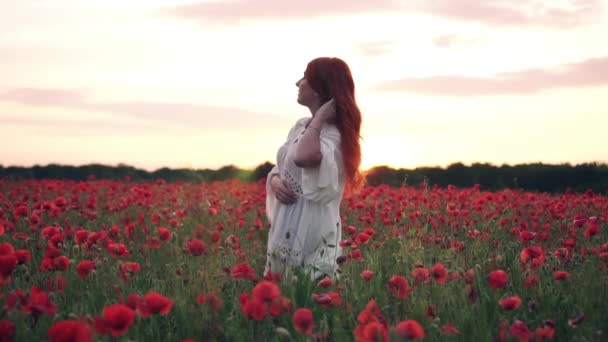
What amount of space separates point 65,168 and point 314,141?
18869mm

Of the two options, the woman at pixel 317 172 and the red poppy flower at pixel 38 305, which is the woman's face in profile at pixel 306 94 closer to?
the woman at pixel 317 172

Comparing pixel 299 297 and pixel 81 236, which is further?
pixel 81 236

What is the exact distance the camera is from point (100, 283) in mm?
4352

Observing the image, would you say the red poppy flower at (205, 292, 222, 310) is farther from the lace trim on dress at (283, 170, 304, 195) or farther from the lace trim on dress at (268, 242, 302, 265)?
the lace trim on dress at (283, 170, 304, 195)

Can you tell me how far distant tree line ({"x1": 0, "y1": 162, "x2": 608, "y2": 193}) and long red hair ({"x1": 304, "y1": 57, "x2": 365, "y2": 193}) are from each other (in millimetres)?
10469

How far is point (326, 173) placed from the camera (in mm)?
4379

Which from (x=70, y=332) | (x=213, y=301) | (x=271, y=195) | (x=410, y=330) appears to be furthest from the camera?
(x=271, y=195)

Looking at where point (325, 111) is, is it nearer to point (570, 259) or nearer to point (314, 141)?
point (314, 141)

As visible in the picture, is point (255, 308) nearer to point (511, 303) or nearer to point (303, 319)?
point (303, 319)

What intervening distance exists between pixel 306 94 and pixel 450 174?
46.7ft

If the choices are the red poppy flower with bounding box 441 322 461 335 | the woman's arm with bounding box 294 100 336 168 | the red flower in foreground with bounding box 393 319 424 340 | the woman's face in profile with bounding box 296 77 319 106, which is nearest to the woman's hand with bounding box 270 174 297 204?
the woman's arm with bounding box 294 100 336 168

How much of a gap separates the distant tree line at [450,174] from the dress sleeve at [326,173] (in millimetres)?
10410

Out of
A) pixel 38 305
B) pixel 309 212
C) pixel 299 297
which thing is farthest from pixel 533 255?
pixel 38 305

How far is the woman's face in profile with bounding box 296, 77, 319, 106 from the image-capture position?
4.47 m
